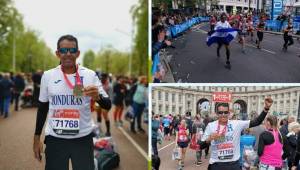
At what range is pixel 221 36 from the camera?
430 cm

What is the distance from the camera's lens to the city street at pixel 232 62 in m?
4.30

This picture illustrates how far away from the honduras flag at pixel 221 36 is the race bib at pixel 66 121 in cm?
138

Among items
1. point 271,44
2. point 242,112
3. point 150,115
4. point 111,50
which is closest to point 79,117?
point 150,115

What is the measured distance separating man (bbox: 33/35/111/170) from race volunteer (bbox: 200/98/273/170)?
1111 mm

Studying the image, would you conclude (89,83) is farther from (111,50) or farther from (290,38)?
(111,50)

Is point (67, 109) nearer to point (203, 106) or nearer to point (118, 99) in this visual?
point (203, 106)

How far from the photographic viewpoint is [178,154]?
4527mm

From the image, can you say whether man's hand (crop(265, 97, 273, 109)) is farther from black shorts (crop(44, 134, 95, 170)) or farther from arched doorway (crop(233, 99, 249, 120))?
black shorts (crop(44, 134, 95, 170))

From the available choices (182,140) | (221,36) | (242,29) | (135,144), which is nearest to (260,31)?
(242,29)

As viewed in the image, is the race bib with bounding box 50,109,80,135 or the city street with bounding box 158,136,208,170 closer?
the race bib with bounding box 50,109,80,135

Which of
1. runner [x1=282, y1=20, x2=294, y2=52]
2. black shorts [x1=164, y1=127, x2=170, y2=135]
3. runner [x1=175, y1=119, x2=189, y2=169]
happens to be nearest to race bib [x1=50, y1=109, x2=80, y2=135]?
black shorts [x1=164, y1=127, x2=170, y2=135]

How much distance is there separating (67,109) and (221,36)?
5.01 feet

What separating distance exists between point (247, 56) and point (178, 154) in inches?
44.0

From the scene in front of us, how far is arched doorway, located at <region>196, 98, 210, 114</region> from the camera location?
14.5 ft
